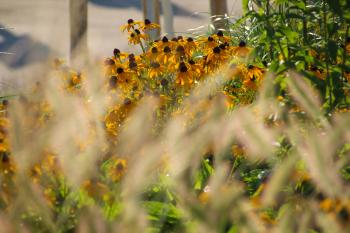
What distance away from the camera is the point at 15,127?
1.99 m

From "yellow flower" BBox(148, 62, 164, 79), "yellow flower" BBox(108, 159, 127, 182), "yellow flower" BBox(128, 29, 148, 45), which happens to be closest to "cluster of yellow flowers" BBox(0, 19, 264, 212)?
"yellow flower" BBox(148, 62, 164, 79)

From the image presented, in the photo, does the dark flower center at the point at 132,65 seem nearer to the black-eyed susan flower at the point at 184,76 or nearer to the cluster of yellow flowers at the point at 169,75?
the cluster of yellow flowers at the point at 169,75

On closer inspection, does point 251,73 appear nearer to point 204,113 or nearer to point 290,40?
point 290,40

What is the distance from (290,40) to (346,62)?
1.32ft

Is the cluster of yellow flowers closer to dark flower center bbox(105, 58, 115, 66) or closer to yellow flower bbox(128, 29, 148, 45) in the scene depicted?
dark flower center bbox(105, 58, 115, 66)

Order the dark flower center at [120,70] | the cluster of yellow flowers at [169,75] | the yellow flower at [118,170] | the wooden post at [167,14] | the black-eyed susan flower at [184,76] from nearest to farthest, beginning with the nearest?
the yellow flower at [118,170]
the cluster of yellow flowers at [169,75]
the black-eyed susan flower at [184,76]
the dark flower center at [120,70]
the wooden post at [167,14]

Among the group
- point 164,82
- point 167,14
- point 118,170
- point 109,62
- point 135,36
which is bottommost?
point 118,170

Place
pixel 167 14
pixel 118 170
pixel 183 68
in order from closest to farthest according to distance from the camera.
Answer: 1. pixel 118 170
2. pixel 183 68
3. pixel 167 14

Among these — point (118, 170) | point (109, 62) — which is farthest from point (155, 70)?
point (118, 170)

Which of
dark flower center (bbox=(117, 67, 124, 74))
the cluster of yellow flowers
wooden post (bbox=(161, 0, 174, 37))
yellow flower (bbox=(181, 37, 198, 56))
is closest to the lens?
the cluster of yellow flowers

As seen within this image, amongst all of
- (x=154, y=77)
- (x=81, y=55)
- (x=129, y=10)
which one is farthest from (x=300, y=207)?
(x=129, y=10)

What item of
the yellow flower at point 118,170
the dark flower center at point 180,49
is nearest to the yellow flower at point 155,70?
the dark flower center at point 180,49

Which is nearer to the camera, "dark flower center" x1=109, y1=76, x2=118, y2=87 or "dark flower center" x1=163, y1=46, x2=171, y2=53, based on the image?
"dark flower center" x1=109, y1=76, x2=118, y2=87

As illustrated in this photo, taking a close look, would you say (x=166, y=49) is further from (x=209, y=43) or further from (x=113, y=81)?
(x=113, y=81)
